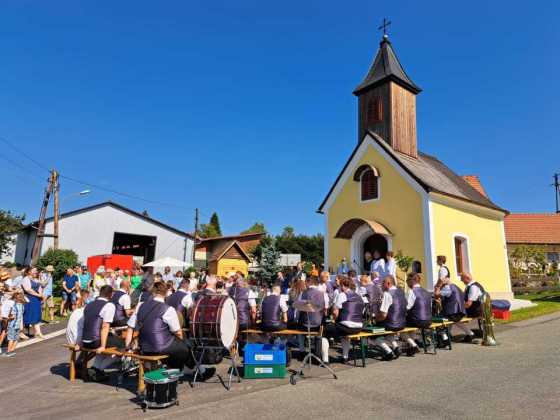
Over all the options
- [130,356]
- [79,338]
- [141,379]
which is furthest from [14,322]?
[141,379]

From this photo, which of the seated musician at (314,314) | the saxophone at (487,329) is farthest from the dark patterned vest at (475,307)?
the seated musician at (314,314)

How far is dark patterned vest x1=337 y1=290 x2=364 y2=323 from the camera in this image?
7410mm

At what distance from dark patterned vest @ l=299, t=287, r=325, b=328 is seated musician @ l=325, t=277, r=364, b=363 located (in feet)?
1.01

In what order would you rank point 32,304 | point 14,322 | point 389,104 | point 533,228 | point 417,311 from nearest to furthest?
point 417,311
point 14,322
point 32,304
point 389,104
point 533,228

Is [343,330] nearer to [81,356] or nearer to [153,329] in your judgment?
[153,329]

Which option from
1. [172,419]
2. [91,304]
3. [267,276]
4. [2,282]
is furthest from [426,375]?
[267,276]

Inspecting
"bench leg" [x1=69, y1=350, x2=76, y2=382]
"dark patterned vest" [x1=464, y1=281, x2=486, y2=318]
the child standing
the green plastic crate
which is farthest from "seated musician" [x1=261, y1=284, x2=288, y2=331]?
the child standing

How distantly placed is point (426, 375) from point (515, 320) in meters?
8.52

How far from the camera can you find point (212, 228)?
3019 inches

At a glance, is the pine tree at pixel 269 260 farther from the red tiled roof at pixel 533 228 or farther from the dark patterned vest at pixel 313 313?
the dark patterned vest at pixel 313 313

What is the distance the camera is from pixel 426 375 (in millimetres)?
6430

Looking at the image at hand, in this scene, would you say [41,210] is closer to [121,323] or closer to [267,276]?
[267,276]

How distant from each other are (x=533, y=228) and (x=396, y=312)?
32.6 m

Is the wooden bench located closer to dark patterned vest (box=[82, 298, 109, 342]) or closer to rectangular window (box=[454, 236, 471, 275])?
dark patterned vest (box=[82, 298, 109, 342])
